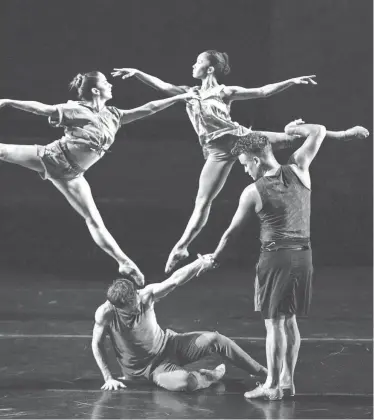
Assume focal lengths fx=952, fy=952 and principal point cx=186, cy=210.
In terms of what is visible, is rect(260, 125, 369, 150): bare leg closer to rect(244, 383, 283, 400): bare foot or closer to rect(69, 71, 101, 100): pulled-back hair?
rect(69, 71, 101, 100): pulled-back hair

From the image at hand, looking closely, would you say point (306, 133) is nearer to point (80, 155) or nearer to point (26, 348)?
point (80, 155)

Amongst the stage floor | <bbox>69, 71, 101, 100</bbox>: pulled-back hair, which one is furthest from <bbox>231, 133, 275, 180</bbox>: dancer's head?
the stage floor

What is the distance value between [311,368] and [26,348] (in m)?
1.90

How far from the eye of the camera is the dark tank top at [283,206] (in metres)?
5.22

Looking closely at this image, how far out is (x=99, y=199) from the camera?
919cm

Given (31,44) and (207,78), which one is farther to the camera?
(31,44)

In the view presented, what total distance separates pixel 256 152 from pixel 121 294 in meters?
1.11

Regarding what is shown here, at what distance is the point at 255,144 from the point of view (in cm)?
523

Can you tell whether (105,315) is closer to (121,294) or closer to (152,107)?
(121,294)

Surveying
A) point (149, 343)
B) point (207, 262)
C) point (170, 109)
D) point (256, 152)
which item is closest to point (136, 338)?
point (149, 343)

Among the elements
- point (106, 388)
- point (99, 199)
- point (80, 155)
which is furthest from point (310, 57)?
point (106, 388)

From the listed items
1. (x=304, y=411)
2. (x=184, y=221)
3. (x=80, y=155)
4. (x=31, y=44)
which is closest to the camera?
(x=304, y=411)

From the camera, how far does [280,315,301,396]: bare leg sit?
528 centimetres

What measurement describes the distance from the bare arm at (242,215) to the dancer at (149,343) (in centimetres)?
22
